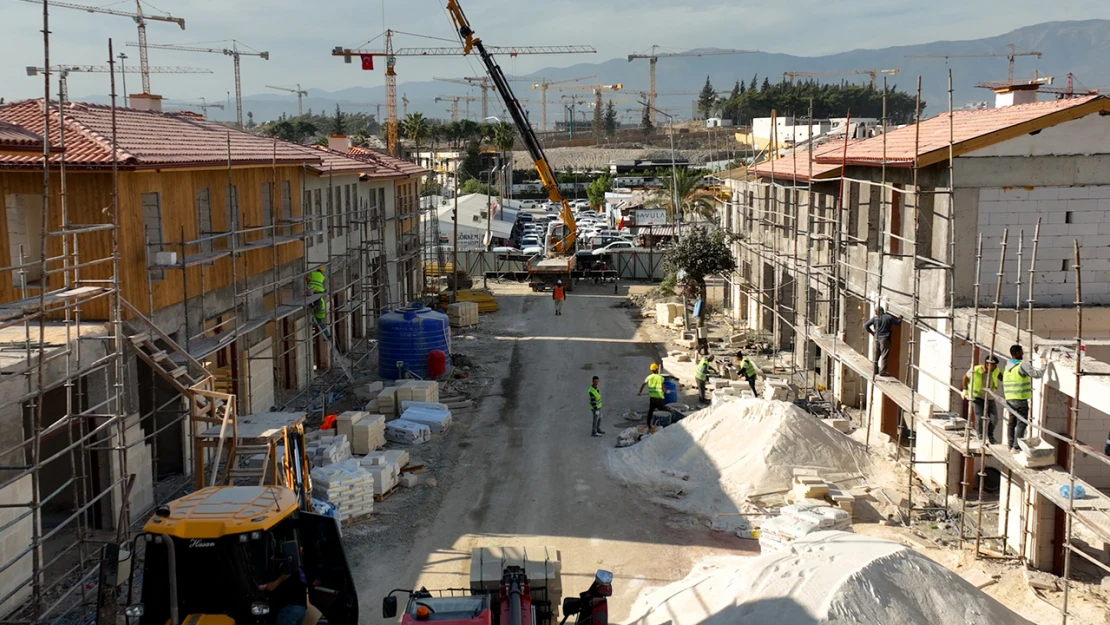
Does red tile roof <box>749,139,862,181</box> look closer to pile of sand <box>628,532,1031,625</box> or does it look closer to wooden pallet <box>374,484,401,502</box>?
wooden pallet <box>374,484,401,502</box>

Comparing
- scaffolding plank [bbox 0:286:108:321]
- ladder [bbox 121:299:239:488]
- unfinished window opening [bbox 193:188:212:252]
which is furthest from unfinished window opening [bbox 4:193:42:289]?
unfinished window opening [bbox 193:188:212:252]

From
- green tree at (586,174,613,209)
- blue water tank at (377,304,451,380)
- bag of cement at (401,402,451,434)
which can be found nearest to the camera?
bag of cement at (401,402,451,434)

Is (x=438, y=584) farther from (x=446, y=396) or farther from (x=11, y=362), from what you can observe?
(x=446, y=396)

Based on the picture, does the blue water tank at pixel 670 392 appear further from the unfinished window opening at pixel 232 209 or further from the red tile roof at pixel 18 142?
the red tile roof at pixel 18 142

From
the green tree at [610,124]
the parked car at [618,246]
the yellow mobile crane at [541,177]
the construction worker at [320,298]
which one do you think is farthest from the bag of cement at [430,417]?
the green tree at [610,124]

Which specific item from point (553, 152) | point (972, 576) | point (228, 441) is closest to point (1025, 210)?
Answer: point (972, 576)

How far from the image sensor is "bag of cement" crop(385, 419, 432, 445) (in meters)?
21.5

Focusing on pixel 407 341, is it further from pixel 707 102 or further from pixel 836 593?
pixel 707 102

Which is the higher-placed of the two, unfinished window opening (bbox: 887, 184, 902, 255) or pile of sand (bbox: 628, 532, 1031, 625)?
unfinished window opening (bbox: 887, 184, 902, 255)

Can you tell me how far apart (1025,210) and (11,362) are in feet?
52.5

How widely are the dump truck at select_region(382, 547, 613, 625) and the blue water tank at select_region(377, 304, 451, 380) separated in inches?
620

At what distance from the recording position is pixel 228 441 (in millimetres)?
15680

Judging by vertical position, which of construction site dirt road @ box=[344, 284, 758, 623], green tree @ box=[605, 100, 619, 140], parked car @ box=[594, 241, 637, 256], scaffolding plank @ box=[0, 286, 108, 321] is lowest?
construction site dirt road @ box=[344, 284, 758, 623]

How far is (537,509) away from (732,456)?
4.16 m
